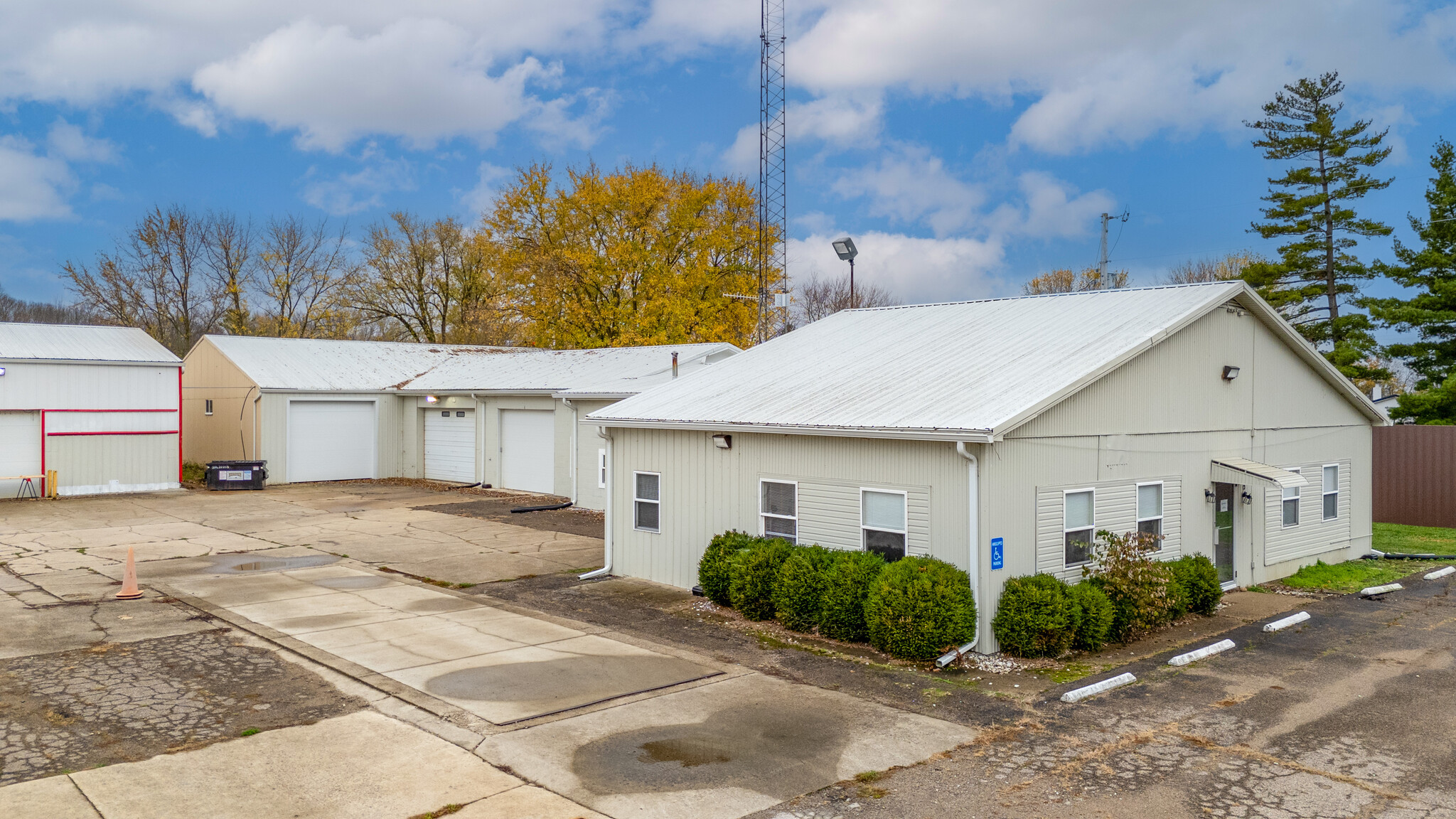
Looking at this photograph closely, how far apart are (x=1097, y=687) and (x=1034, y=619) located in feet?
3.49

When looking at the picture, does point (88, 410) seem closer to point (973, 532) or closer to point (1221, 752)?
point (973, 532)

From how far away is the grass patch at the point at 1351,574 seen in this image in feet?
50.8

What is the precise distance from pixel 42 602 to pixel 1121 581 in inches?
547

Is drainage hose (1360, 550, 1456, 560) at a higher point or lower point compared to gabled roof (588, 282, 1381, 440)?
lower

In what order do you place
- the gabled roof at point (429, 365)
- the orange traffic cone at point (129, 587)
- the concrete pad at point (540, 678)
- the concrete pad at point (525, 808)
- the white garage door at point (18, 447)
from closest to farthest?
the concrete pad at point (525, 808), the concrete pad at point (540, 678), the orange traffic cone at point (129, 587), the white garage door at point (18, 447), the gabled roof at point (429, 365)

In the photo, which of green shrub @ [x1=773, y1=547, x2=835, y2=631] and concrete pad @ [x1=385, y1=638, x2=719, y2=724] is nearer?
concrete pad @ [x1=385, y1=638, x2=719, y2=724]

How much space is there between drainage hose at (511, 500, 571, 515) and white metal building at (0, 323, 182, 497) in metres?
11.3

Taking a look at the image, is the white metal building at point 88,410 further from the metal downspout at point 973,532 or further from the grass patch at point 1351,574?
the grass patch at point 1351,574

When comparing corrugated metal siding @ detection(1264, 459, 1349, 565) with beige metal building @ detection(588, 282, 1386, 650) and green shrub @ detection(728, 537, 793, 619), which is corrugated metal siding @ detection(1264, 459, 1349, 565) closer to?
beige metal building @ detection(588, 282, 1386, 650)

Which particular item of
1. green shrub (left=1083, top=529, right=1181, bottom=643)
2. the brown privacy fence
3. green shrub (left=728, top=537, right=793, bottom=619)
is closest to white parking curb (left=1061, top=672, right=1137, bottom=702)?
green shrub (left=1083, top=529, right=1181, bottom=643)

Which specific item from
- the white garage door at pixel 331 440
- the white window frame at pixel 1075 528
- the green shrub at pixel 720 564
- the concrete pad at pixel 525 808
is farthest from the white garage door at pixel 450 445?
the concrete pad at pixel 525 808

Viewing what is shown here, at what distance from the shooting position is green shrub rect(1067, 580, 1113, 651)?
11008 millimetres

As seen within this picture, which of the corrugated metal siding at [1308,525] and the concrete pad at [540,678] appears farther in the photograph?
the corrugated metal siding at [1308,525]

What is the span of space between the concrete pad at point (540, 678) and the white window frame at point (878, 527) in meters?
2.78
